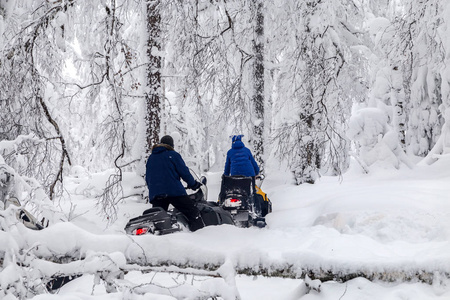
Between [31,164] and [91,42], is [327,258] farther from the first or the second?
[91,42]

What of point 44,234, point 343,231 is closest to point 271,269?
point 44,234

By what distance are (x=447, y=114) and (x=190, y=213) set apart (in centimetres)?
644

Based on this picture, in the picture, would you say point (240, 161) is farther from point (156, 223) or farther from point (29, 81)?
point (29, 81)

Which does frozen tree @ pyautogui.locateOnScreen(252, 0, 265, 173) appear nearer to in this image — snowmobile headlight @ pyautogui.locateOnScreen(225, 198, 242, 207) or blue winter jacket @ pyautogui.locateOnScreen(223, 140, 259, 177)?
blue winter jacket @ pyautogui.locateOnScreen(223, 140, 259, 177)

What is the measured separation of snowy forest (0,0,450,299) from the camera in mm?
3025

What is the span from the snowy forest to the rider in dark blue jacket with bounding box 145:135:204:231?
1.95 feet

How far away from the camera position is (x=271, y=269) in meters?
3.57

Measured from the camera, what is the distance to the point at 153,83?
29.6ft

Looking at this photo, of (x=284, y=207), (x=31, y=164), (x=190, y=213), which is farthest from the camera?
(x=284, y=207)

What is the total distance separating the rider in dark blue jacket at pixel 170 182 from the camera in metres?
6.14

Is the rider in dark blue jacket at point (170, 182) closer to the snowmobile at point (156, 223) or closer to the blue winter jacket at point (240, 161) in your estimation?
the snowmobile at point (156, 223)

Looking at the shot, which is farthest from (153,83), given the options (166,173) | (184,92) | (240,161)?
(166,173)

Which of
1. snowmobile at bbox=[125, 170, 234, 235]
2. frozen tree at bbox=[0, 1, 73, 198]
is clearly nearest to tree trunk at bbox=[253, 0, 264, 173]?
snowmobile at bbox=[125, 170, 234, 235]

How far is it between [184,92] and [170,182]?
164 centimetres
